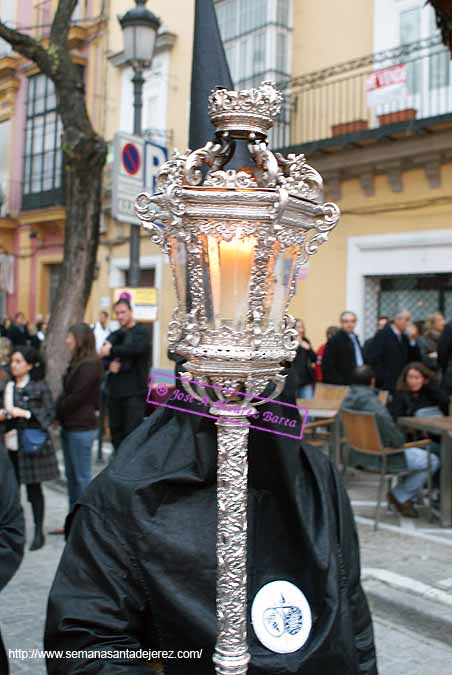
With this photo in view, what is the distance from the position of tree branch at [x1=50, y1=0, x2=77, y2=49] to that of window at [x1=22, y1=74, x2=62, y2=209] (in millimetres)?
8361

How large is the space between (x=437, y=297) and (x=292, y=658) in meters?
9.70

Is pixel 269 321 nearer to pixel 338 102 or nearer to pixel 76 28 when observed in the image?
pixel 338 102

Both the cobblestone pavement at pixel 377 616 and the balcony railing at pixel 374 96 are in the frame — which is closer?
the cobblestone pavement at pixel 377 616

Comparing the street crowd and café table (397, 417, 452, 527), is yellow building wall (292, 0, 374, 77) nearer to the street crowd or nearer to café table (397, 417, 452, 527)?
the street crowd

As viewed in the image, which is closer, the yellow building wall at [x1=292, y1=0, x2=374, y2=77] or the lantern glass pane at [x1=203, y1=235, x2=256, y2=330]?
the lantern glass pane at [x1=203, y1=235, x2=256, y2=330]

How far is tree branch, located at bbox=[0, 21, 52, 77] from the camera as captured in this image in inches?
349

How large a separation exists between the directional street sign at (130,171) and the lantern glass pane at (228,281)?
6096mm

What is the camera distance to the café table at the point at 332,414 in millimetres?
7160

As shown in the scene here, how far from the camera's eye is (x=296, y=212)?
4.36 ft

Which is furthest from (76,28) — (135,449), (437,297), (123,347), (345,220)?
(135,449)

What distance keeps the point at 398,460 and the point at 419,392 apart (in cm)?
90

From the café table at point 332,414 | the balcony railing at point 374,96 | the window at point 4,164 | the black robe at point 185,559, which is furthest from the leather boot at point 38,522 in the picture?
the window at point 4,164

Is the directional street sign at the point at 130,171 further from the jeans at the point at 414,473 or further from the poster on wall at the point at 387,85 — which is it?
the poster on wall at the point at 387,85

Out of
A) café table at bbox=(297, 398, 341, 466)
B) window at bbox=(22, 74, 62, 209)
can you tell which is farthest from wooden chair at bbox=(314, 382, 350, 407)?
window at bbox=(22, 74, 62, 209)
